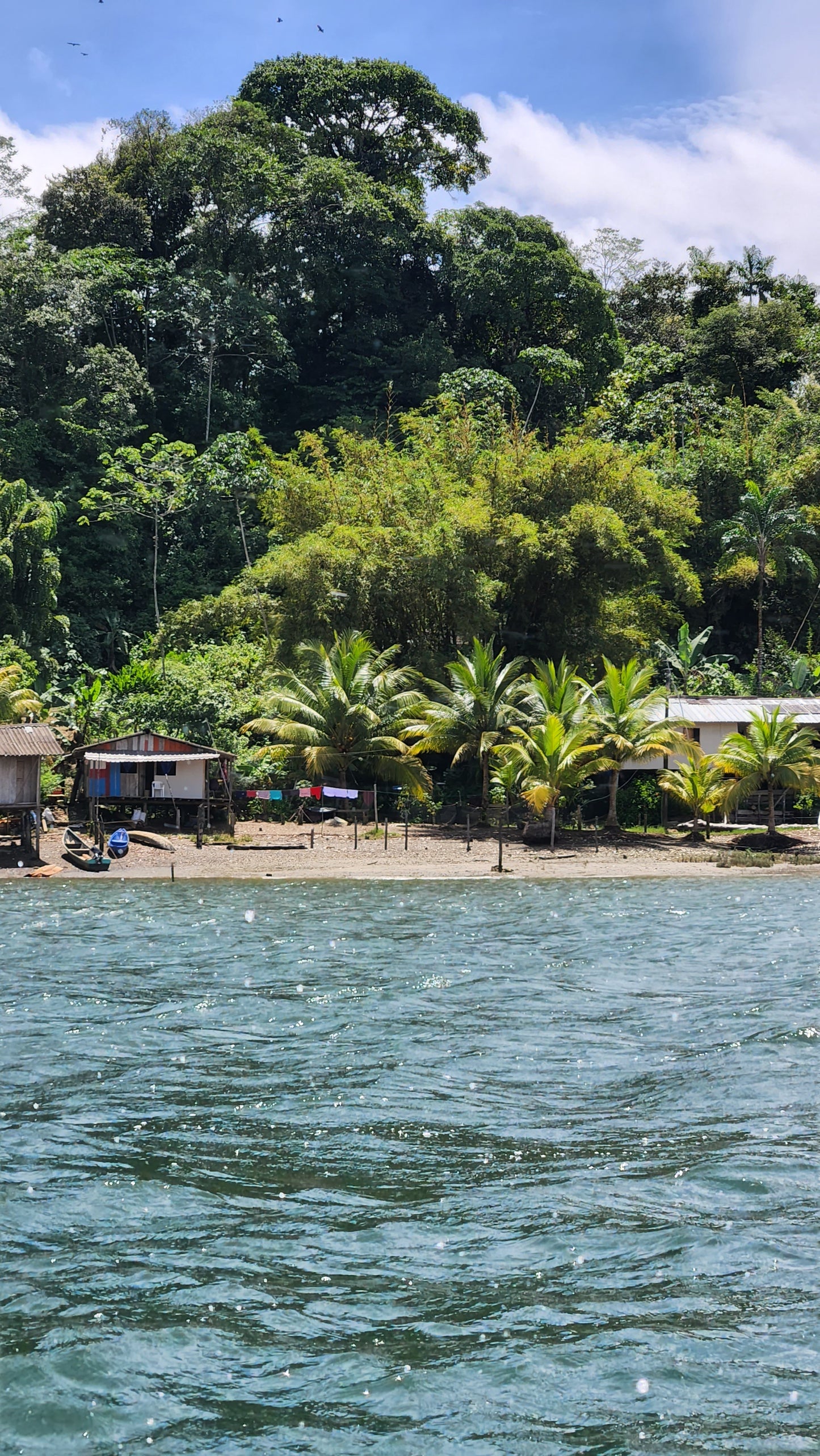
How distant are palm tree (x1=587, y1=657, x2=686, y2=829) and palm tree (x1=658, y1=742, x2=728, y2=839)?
2.28 feet

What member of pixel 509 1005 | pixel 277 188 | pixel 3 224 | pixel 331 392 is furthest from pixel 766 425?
pixel 509 1005

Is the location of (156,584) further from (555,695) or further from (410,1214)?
(410,1214)

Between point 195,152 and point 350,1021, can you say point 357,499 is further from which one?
point 350,1021

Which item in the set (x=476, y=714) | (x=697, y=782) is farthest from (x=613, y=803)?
(x=476, y=714)

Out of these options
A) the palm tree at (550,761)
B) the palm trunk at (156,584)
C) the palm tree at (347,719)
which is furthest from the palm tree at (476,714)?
the palm trunk at (156,584)

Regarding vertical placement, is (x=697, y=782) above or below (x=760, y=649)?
below

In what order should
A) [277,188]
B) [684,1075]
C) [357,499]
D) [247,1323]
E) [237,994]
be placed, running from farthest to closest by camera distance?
[277,188] → [357,499] → [237,994] → [684,1075] → [247,1323]

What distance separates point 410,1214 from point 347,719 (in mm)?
27459

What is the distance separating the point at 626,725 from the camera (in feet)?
113

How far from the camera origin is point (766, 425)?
2194 inches

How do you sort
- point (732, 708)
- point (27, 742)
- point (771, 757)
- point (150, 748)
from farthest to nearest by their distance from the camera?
point (732, 708), point (150, 748), point (771, 757), point (27, 742)

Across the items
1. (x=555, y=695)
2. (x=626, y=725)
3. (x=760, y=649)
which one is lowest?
(x=626, y=725)

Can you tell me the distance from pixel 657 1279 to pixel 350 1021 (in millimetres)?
7910

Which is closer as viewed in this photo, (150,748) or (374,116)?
(150,748)
